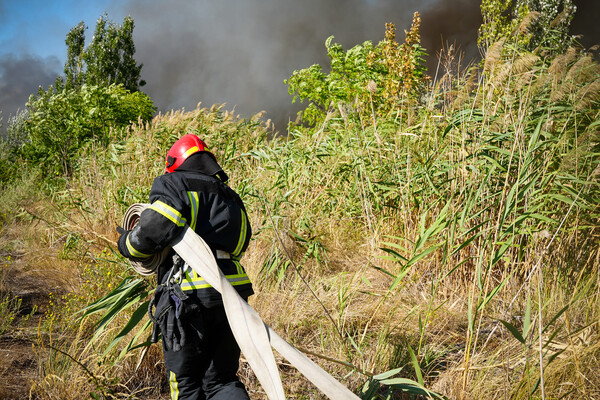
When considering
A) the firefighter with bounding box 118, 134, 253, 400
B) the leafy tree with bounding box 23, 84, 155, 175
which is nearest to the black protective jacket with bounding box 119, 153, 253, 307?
the firefighter with bounding box 118, 134, 253, 400

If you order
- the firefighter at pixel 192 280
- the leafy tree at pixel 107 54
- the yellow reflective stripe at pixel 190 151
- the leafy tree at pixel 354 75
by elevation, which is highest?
the leafy tree at pixel 107 54

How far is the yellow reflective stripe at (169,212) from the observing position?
6.30 feet

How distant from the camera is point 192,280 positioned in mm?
2006

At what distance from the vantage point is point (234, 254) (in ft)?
7.28

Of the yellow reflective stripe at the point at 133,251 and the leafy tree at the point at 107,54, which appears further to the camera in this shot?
the leafy tree at the point at 107,54

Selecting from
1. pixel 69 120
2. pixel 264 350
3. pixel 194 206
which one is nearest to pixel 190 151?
pixel 194 206

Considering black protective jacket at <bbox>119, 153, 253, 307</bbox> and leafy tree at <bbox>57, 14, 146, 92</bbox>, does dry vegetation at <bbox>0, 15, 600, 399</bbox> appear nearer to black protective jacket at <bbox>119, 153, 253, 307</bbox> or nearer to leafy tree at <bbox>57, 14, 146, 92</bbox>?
black protective jacket at <bbox>119, 153, 253, 307</bbox>

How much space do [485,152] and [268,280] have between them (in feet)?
6.21

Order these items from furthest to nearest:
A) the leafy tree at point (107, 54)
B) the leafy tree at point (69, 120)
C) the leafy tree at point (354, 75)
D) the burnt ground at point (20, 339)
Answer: the leafy tree at point (107, 54) < the leafy tree at point (69, 120) < the leafy tree at point (354, 75) < the burnt ground at point (20, 339)

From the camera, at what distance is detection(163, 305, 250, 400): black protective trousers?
2.00 meters

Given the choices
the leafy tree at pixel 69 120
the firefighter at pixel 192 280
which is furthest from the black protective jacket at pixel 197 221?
the leafy tree at pixel 69 120

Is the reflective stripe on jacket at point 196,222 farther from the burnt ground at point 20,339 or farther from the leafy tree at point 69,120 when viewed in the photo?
the leafy tree at point 69,120

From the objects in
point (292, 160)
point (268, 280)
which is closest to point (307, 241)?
point (268, 280)

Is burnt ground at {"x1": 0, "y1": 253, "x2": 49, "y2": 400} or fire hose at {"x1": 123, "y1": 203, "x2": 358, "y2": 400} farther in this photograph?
burnt ground at {"x1": 0, "y1": 253, "x2": 49, "y2": 400}
